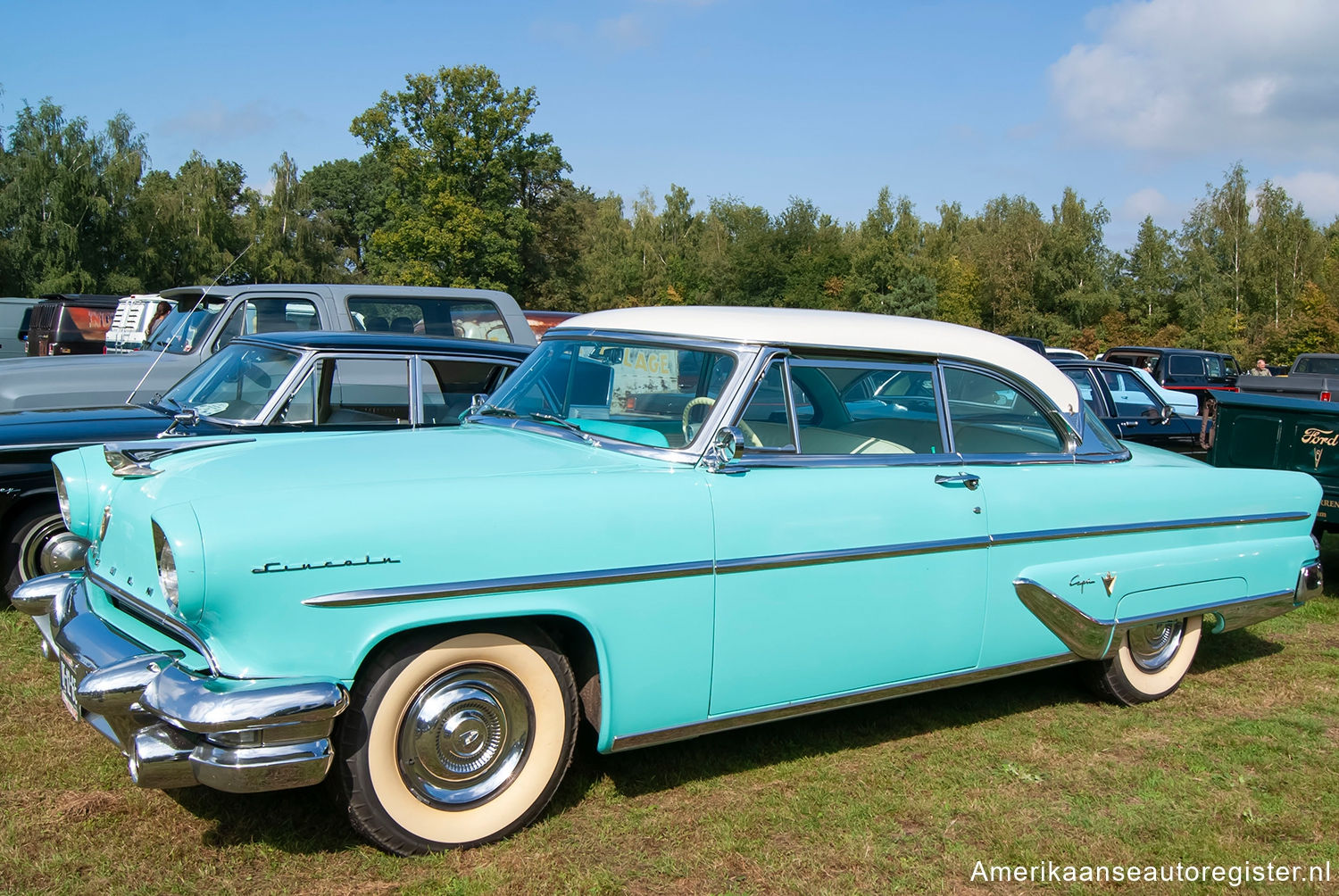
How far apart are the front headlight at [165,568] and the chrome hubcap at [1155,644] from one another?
3.97 meters

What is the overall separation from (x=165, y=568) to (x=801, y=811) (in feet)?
7.07

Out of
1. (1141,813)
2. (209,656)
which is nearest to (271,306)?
(209,656)

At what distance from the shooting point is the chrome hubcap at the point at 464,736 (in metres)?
2.92

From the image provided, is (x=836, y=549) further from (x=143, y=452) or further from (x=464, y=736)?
(x=143, y=452)

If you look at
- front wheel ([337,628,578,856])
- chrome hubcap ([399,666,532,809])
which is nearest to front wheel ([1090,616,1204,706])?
front wheel ([337,628,578,856])

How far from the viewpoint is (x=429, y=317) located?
8.54m

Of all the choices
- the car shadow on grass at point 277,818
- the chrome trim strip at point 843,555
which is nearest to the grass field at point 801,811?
the car shadow on grass at point 277,818

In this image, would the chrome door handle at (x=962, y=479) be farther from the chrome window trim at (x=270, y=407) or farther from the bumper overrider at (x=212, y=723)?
the chrome window trim at (x=270, y=407)

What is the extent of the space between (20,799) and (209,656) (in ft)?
3.85

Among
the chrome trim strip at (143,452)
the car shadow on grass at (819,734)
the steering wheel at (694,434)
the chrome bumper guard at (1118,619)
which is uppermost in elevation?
the steering wheel at (694,434)

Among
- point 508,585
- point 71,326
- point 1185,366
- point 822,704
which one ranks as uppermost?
point 1185,366

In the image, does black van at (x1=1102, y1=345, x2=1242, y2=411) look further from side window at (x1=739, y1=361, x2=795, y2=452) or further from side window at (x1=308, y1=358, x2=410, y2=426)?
side window at (x1=739, y1=361, x2=795, y2=452)

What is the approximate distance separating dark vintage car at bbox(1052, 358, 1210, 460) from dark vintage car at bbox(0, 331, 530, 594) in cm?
710

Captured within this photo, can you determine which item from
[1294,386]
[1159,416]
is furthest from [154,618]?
[1294,386]
